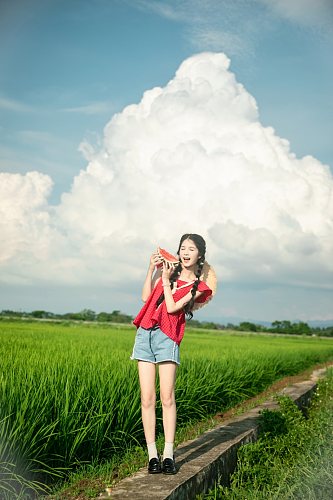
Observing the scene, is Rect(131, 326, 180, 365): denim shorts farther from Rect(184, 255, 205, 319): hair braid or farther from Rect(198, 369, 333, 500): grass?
Rect(198, 369, 333, 500): grass

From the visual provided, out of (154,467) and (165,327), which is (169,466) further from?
(165,327)

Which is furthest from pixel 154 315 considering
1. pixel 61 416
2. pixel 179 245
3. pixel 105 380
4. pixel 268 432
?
pixel 268 432

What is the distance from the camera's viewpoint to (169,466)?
156 inches

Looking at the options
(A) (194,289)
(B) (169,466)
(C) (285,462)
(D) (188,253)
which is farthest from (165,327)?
(C) (285,462)

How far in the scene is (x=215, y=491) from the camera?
4133 mm

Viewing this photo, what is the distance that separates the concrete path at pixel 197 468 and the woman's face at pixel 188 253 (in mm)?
1335

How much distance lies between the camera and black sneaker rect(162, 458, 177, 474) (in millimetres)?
3967

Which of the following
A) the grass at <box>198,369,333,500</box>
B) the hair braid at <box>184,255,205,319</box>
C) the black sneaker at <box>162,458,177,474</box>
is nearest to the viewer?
the black sneaker at <box>162,458,177,474</box>

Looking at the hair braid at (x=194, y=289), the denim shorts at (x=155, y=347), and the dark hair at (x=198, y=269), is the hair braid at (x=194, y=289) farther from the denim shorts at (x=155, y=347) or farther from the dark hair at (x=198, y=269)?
the denim shorts at (x=155, y=347)

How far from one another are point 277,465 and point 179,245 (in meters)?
2.22

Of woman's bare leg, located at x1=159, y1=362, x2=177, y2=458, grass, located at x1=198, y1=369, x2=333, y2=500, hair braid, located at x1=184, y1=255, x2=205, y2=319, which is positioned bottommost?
grass, located at x1=198, y1=369, x2=333, y2=500

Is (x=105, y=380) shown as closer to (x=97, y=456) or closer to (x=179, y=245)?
(x=97, y=456)

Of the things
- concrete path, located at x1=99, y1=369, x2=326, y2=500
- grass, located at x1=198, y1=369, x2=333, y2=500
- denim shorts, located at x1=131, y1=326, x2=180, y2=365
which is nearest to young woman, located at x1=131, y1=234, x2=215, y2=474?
denim shorts, located at x1=131, y1=326, x2=180, y2=365

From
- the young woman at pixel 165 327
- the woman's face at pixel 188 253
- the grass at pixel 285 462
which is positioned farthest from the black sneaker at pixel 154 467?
the woman's face at pixel 188 253
